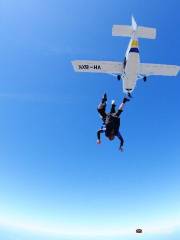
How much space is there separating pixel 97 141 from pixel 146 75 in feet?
52.5

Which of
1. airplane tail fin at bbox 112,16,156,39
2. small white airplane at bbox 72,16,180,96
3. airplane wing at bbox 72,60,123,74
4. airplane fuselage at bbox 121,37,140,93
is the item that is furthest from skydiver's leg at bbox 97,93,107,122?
airplane tail fin at bbox 112,16,156,39

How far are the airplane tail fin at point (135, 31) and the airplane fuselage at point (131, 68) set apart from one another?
1.89 metres

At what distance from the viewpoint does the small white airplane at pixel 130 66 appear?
106ft

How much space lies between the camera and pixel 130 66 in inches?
1288

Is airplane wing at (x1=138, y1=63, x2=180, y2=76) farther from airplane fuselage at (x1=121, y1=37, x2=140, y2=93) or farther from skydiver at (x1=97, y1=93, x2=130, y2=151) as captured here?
skydiver at (x1=97, y1=93, x2=130, y2=151)

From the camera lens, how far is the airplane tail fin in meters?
35.6

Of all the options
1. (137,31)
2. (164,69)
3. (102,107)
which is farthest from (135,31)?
(102,107)

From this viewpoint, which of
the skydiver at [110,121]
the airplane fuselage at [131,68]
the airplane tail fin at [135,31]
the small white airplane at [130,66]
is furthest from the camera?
the airplane tail fin at [135,31]

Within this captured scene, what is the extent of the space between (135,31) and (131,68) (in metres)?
5.36

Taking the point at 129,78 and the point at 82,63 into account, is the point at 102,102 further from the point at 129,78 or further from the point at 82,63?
the point at 82,63

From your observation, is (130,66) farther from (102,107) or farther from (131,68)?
(102,107)

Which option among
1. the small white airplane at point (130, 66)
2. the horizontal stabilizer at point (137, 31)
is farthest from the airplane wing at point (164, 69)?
the horizontal stabilizer at point (137, 31)

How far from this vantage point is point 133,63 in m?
32.8

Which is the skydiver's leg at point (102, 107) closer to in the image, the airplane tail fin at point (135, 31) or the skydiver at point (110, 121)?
the skydiver at point (110, 121)
